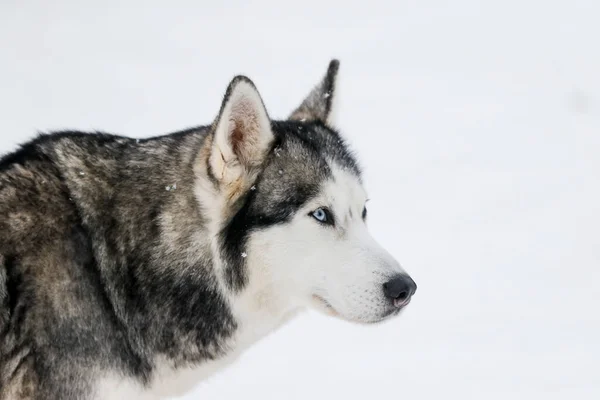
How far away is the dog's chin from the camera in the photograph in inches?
141

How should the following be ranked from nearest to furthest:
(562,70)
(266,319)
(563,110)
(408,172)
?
(266,319)
(408,172)
(563,110)
(562,70)

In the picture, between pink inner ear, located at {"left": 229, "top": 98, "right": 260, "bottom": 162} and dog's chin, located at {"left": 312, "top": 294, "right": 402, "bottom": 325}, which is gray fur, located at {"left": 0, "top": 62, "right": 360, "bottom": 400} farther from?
dog's chin, located at {"left": 312, "top": 294, "right": 402, "bottom": 325}

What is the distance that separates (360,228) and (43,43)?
9508 mm

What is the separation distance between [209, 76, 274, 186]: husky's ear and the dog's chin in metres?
0.62

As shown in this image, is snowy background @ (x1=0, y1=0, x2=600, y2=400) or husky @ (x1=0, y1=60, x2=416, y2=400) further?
snowy background @ (x1=0, y1=0, x2=600, y2=400)

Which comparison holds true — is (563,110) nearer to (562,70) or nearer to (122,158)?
(562,70)

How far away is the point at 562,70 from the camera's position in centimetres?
1149

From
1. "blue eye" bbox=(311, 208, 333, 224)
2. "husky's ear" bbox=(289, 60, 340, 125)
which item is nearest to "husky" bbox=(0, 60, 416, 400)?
"blue eye" bbox=(311, 208, 333, 224)

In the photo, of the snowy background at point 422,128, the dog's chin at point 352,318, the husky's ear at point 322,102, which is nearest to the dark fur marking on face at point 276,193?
the dog's chin at point 352,318

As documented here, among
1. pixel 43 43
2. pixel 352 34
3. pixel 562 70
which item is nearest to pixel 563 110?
pixel 562 70

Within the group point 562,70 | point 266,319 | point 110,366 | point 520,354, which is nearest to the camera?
point 110,366

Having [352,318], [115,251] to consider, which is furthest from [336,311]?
[115,251]

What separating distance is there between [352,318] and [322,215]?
1.53 feet

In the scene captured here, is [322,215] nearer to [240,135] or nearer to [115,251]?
[240,135]
